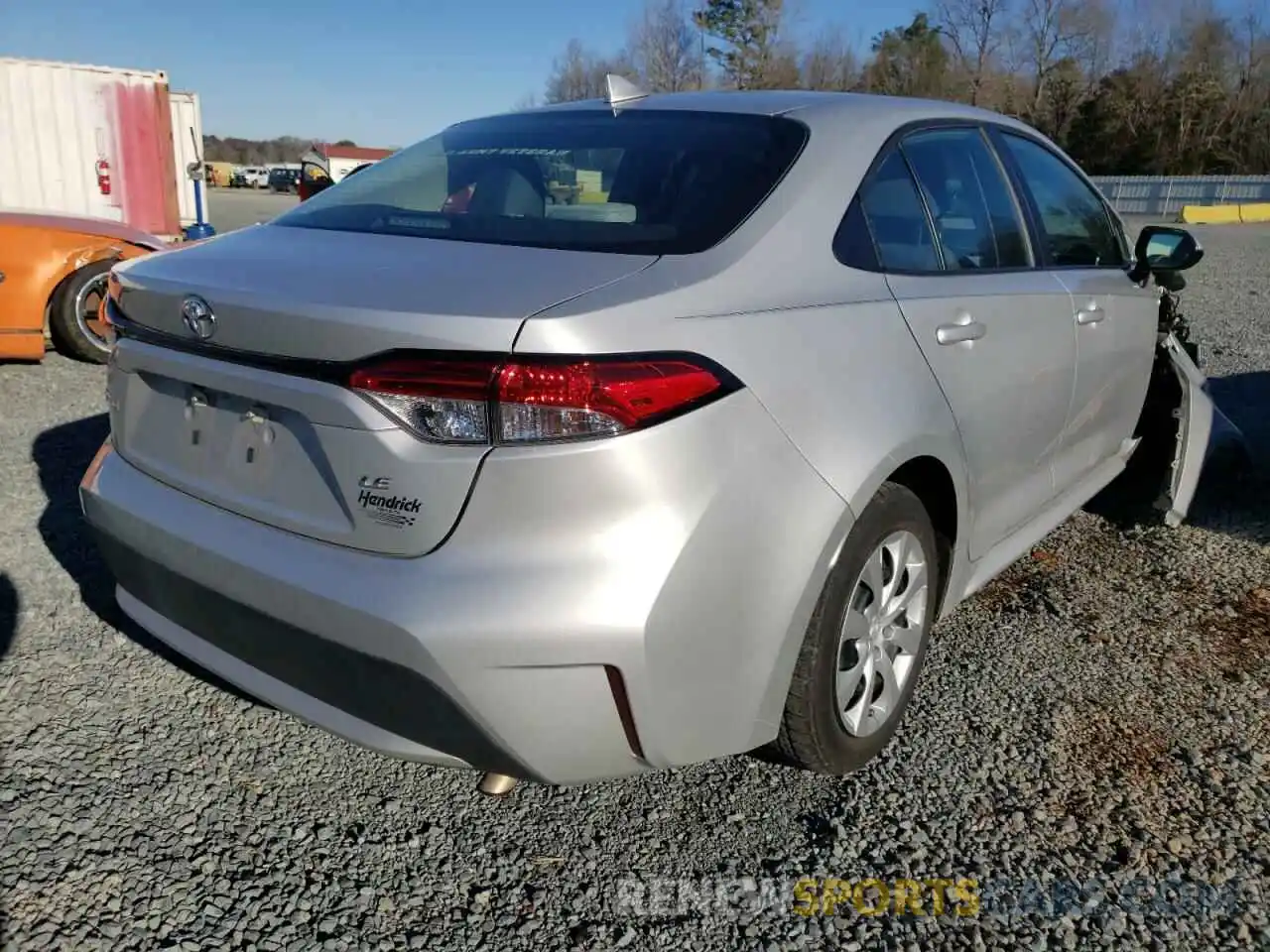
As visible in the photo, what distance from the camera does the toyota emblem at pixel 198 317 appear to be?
1998 mm

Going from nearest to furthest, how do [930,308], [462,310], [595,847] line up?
[462,310] → [595,847] → [930,308]

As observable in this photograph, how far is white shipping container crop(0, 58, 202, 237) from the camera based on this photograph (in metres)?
11.3

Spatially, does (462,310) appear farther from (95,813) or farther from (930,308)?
(95,813)

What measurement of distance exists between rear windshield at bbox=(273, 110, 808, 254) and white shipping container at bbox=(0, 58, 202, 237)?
10.4 meters

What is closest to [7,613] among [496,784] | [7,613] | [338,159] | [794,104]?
[7,613]

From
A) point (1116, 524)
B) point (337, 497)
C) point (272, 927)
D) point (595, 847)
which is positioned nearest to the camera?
point (337, 497)

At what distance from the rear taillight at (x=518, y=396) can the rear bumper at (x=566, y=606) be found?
0.04 metres

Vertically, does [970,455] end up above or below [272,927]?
above

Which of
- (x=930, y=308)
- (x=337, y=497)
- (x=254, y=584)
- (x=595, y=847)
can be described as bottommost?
(x=595, y=847)

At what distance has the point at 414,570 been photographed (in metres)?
1.78

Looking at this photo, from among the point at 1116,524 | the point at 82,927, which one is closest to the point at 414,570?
the point at 82,927

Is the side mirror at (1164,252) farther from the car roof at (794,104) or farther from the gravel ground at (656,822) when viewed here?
the gravel ground at (656,822)

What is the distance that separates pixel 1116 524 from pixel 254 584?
3.71m

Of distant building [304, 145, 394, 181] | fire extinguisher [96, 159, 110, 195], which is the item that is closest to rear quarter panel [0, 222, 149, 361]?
distant building [304, 145, 394, 181]
